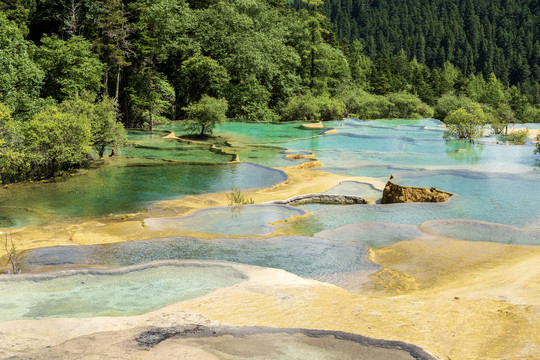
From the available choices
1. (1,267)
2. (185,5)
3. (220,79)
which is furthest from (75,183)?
(185,5)

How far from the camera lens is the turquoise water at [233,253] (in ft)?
28.3

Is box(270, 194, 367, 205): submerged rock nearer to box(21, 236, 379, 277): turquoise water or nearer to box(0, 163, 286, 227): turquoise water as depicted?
box(0, 163, 286, 227): turquoise water

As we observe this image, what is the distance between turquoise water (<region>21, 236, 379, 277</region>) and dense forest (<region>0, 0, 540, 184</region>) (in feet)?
26.1

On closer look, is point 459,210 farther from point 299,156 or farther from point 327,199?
point 299,156

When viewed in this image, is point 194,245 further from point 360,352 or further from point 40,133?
point 40,133

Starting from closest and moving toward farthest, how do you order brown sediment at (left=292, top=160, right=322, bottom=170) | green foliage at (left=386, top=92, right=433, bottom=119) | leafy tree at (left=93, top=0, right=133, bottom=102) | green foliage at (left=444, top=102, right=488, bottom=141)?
brown sediment at (left=292, top=160, right=322, bottom=170) < leafy tree at (left=93, top=0, right=133, bottom=102) < green foliage at (left=444, top=102, right=488, bottom=141) < green foliage at (left=386, top=92, right=433, bottom=119)

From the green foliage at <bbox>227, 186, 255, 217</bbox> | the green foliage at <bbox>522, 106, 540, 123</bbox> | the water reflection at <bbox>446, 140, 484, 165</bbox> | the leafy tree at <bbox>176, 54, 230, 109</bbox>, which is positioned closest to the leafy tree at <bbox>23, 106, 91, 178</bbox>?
the green foliage at <bbox>227, 186, 255, 217</bbox>

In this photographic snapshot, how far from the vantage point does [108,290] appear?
23.3ft

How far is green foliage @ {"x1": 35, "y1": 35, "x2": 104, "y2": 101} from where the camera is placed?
86.3 ft

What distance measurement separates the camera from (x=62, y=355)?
4.60 m

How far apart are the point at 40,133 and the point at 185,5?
87.8 ft

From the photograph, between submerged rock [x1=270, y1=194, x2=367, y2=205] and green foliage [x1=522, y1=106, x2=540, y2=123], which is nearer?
submerged rock [x1=270, y1=194, x2=367, y2=205]

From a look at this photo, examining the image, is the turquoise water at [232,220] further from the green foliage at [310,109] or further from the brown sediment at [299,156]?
the green foliage at [310,109]

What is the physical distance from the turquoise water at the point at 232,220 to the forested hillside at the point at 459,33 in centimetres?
8150
